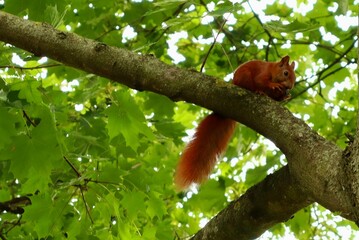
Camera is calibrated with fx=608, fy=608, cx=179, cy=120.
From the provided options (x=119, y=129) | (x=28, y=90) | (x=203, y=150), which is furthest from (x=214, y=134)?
(x=28, y=90)

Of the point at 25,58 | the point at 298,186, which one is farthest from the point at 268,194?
the point at 25,58

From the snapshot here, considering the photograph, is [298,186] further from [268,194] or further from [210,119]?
[210,119]

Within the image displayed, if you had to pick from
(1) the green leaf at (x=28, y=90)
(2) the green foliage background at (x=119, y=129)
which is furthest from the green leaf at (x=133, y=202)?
(1) the green leaf at (x=28, y=90)

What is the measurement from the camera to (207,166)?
2.62 m

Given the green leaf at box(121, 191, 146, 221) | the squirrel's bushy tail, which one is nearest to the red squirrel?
the squirrel's bushy tail

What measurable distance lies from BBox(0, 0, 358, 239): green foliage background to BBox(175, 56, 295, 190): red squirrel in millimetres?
147

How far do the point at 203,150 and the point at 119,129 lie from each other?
41 centimetres

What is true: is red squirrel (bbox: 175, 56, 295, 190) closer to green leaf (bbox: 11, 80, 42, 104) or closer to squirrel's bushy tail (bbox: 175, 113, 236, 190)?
squirrel's bushy tail (bbox: 175, 113, 236, 190)

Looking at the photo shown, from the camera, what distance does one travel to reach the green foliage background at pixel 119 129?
7.64 feet

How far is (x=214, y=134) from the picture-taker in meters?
2.70

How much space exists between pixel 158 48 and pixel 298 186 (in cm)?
252

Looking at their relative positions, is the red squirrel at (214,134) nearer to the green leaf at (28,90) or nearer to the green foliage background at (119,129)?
the green foliage background at (119,129)

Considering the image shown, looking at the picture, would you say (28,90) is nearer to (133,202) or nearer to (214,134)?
(133,202)

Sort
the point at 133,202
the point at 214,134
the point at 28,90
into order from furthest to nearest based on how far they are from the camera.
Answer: the point at 214,134 < the point at 133,202 < the point at 28,90
